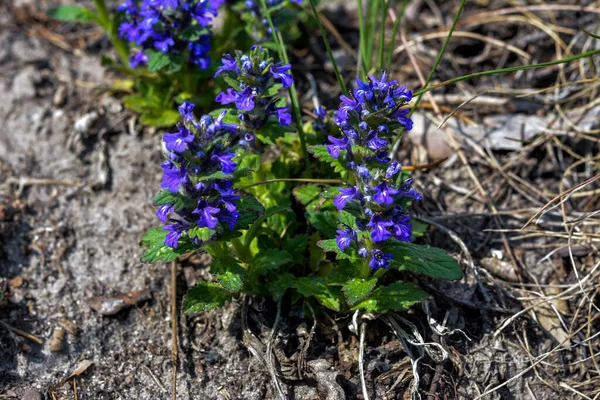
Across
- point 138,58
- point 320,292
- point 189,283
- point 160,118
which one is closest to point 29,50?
point 138,58

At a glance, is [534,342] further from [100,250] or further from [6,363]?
[6,363]

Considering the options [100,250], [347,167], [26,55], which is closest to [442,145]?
[347,167]

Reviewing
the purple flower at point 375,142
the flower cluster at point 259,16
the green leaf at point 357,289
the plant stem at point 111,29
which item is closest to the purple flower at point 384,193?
the purple flower at point 375,142

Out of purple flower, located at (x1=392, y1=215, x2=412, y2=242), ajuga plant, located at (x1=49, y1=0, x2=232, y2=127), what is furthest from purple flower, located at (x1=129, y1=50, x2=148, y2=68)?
purple flower, located at (x1=392, y1=215, x2=412, y2=242)

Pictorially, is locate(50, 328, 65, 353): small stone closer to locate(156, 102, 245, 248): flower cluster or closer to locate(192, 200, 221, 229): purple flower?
locate(156, 102, 245, 248): flower cluster

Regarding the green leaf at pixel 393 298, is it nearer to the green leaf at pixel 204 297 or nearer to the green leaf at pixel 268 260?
the green leaf at pixel 268 260

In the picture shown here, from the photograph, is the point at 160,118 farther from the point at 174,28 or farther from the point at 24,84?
the point at 24,84
